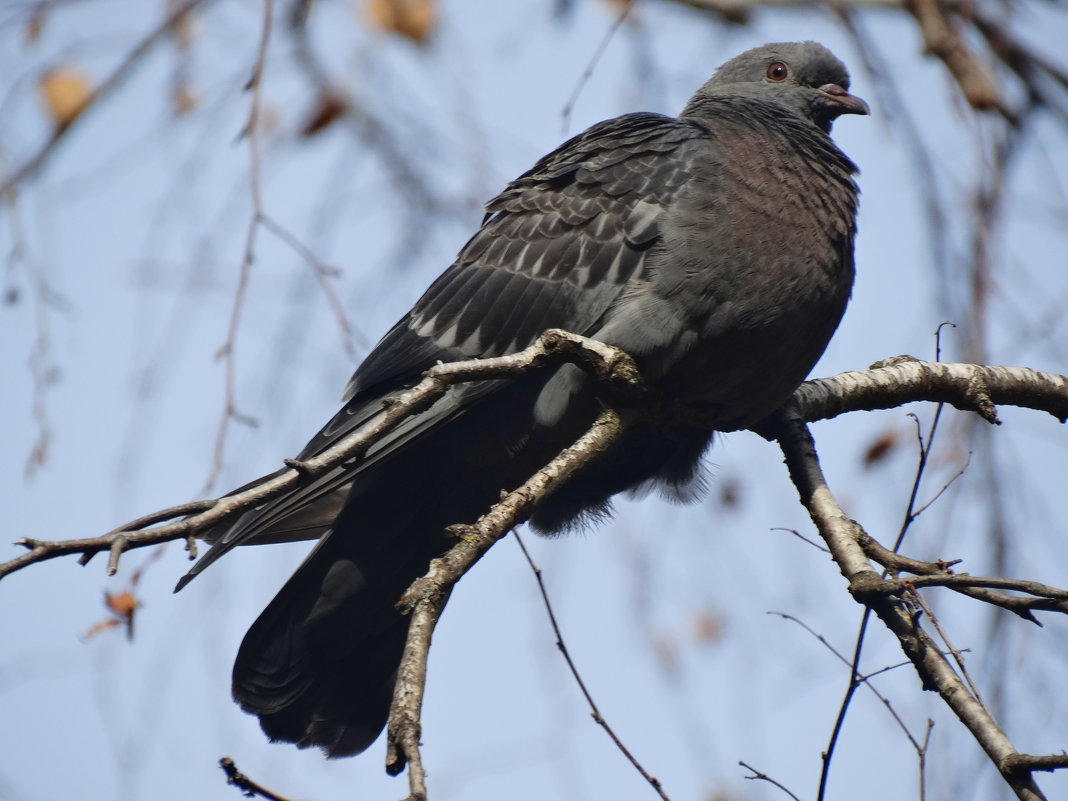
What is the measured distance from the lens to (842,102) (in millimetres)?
4996

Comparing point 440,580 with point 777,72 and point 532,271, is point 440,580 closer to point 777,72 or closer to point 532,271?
point 532,271

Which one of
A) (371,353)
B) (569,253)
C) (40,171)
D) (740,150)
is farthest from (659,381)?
(40,171)

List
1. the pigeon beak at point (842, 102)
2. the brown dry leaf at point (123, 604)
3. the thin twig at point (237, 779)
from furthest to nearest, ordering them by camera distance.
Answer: the pigeon beak at point (842, 102) < the brown dry leaf at point (123, 604) < the thin twig at point (237, 779)

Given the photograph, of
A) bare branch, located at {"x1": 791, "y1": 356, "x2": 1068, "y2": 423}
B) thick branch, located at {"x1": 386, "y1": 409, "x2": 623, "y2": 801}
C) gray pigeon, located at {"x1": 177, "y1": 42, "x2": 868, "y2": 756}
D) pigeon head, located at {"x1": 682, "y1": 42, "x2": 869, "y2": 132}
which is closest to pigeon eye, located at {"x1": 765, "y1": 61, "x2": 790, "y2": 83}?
pigeon head, located at {"x1": 682, "y1": 42, "x2": 869, "y2": 132}

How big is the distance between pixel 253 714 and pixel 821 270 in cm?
287

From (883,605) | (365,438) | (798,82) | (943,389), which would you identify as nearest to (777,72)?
(798,82)

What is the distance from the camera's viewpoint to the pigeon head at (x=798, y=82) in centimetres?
501

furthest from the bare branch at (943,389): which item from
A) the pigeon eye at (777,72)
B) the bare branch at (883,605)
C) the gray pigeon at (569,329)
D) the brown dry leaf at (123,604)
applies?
the brown dry leaf at (123,604)

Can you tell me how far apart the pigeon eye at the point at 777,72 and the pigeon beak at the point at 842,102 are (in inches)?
8.0

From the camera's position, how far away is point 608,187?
13.5ft

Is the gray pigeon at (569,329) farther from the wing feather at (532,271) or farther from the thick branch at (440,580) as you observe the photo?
the thick branch at (440,580)

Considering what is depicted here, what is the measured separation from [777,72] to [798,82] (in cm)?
13

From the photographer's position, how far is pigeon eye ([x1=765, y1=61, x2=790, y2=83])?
16.9 ft

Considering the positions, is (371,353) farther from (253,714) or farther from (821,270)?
(821,270)
